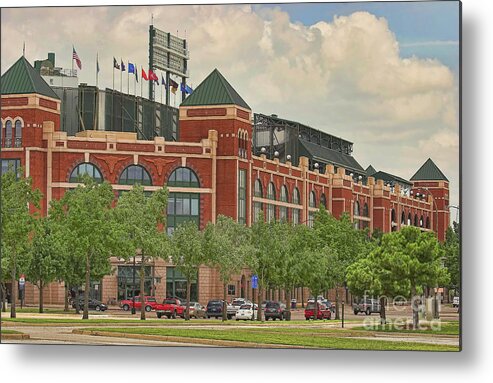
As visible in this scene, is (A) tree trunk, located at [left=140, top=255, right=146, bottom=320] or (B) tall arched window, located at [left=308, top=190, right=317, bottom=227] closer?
(A) tree trunk, located at [left=140, top=255, right=146, bottom=320]

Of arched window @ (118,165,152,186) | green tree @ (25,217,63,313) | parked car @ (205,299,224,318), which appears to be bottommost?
parked car @ (205,299,224,318)

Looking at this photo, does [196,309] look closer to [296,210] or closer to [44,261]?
[44,261]

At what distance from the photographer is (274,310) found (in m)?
44.6

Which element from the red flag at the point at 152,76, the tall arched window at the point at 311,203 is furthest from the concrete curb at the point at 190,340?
the tall arched window at the point at 311,203

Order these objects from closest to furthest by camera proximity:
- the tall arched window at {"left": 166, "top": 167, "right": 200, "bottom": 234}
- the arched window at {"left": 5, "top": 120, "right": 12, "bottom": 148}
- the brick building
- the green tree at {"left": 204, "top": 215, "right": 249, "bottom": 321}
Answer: the green tree at {"left": 204, "top": 215, "right": 249, "bottom": 321} < the brick building < the arched window at {"left": 5, "top": 120, "right": 12, "bottom": 148} < the tall arched window at {"left": 166, "top": 167, "right": 200, "bottom": 234}

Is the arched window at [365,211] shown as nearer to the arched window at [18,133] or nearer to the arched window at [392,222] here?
the arched window at [392,222]

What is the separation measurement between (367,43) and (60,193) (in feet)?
76.5

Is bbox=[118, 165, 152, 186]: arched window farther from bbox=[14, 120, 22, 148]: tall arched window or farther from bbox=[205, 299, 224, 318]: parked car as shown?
bbox=[205, 299, 224, 318]: parked car

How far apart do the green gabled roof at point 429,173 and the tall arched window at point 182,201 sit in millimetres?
17631

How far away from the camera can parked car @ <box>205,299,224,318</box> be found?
41.8 metres

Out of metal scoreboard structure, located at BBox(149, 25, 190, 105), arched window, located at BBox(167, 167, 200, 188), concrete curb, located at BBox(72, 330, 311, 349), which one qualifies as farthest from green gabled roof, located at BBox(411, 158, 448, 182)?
arched window, located at BBox(167, 167, 200, 188)

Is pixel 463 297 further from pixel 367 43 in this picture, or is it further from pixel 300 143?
pixel 300 143

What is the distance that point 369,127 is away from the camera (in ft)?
94.2

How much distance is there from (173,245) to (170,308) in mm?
2327
